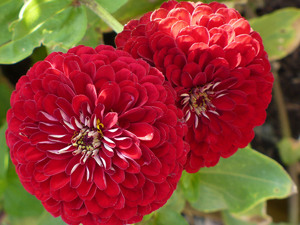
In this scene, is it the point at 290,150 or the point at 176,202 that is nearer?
the point at 176,202

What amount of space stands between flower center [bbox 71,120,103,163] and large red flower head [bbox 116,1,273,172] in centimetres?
13

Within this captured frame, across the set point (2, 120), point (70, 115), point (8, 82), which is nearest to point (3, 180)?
point (2, 120)

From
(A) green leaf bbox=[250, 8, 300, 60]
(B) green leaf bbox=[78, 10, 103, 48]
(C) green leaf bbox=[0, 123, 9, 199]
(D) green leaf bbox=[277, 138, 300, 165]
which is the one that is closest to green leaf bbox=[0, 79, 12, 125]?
(C) green leaf bbox=[0, 123, 9, 199]

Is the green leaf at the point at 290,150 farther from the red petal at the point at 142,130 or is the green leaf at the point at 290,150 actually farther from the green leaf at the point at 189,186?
the red petal at the point at 142,130

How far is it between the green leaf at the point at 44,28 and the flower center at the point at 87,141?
0.80 ft

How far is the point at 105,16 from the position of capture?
60cm

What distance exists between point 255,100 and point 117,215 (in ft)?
0.86

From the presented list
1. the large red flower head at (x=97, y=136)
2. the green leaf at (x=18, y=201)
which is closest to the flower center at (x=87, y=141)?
the large red flower head at (x=97, y=136)

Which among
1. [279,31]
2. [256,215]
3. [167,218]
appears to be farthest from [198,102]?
[279,31]

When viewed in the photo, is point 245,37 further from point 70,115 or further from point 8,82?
point 8,82

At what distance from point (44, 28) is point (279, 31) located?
0.66 metres

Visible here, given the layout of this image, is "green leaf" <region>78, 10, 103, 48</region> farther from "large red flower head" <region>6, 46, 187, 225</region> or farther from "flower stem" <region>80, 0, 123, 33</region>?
"large red flower head" <region>6, 46, 187, 225</region>

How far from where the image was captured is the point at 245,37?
0.48 meters

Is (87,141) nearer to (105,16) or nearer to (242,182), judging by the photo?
(105,16)
